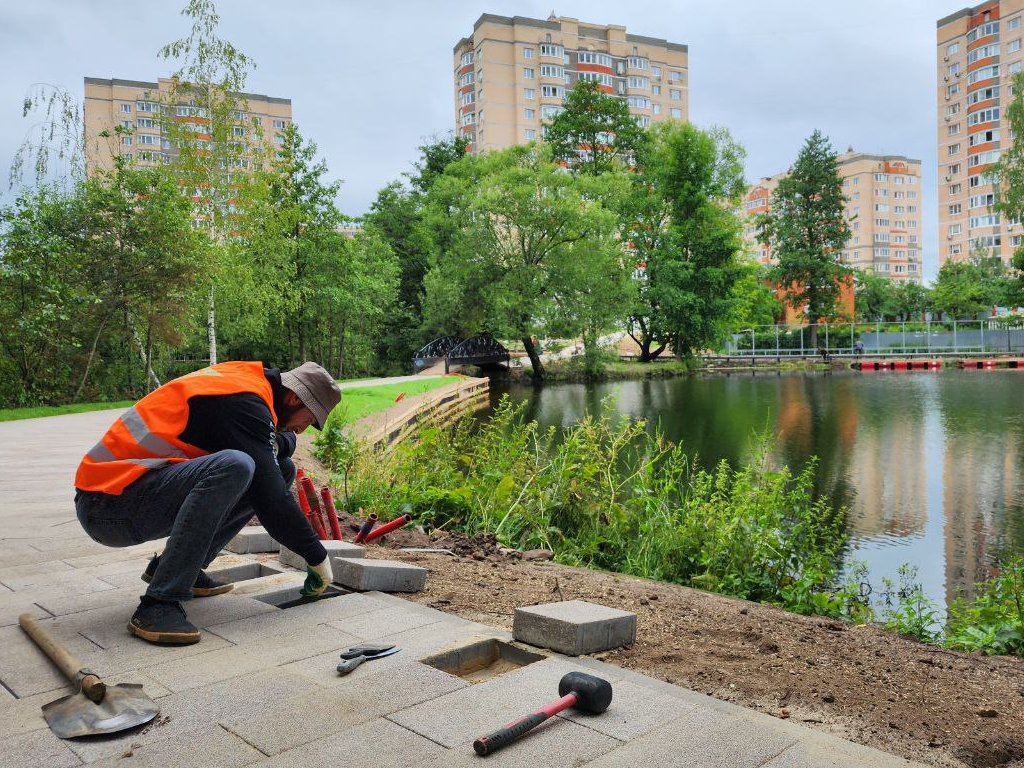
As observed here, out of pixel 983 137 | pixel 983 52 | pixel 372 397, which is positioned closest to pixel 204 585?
pixel 372 397

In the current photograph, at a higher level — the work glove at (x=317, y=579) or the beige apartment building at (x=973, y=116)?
the beige apartment building at (x=973, y=116)

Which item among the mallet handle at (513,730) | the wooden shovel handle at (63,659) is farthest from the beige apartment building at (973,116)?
the wooden shovel handle at (63,659)

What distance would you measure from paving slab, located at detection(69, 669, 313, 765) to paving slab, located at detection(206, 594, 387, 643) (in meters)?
0.45

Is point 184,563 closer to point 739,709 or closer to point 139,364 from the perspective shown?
point 739,709

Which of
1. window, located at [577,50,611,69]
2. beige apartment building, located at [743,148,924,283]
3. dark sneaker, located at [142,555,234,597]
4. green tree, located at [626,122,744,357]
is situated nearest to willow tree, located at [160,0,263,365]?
dark sneaker, located at [142,555,234,597]

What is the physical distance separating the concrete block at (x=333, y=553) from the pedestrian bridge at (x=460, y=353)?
31.4 m

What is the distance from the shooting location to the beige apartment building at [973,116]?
70.2m

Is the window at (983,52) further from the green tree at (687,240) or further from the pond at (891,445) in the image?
the pond at (891,445)

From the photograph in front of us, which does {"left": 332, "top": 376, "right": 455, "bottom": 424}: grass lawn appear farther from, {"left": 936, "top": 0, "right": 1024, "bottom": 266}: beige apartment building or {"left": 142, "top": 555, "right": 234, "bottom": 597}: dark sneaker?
{"left": 936, "top": 0, "right": 1024, "bottom": 266}: beige apartment building

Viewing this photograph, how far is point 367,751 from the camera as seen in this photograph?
89.5 inches

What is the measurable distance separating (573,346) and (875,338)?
2569 cm

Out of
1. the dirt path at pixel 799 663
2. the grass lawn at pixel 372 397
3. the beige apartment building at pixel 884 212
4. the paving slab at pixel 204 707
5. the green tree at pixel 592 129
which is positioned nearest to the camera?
the paving slab at pixel 204 707

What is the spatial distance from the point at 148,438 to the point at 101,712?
111cm

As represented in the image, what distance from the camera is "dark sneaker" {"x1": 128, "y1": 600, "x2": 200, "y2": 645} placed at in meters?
3.14
